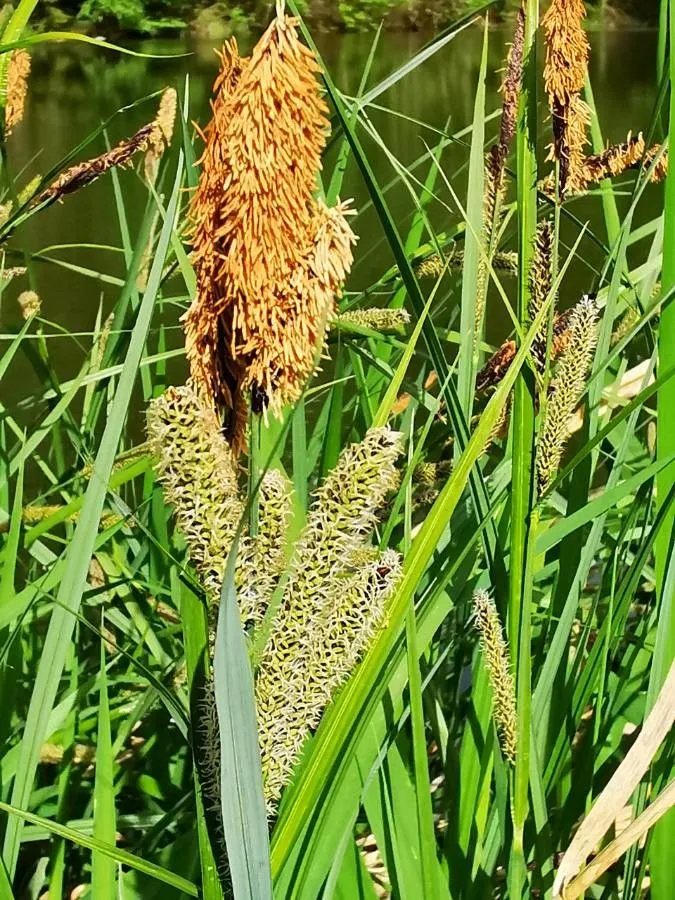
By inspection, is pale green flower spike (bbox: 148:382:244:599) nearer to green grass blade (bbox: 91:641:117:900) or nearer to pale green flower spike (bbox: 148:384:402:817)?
pale green flower spike (bbox: 148:384:402:817)

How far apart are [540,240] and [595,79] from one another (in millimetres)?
8642

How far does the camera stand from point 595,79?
8.31 meters

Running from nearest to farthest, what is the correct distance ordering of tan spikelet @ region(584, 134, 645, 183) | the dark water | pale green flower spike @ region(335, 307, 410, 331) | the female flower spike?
the female flower spike, tan spikelet @ region(584, 134, 645, 183), pale green flower spike @ region(335, 307, 410, 331), the dark water

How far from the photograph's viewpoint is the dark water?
2824mm

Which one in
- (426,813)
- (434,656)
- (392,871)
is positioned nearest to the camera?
(426,813)

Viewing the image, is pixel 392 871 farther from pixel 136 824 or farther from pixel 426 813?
pixel 136 824

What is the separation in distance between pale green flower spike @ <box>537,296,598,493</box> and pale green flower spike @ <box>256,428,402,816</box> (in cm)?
12

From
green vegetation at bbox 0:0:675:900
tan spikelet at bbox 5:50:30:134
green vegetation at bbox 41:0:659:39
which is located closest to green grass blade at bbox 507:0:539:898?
green vegetation at bbox 0:0:675:900

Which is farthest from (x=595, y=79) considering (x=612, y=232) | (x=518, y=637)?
(x=518, y=637)

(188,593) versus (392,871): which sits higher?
(188,593)

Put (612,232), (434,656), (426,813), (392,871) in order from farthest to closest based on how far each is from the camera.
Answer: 1. (612,232)
2. (434,656)
3. (392,871)
4. (426,813)

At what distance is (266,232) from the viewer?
0.83ft

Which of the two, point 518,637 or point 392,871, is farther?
point 392,871

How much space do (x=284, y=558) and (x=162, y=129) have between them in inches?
16.9
